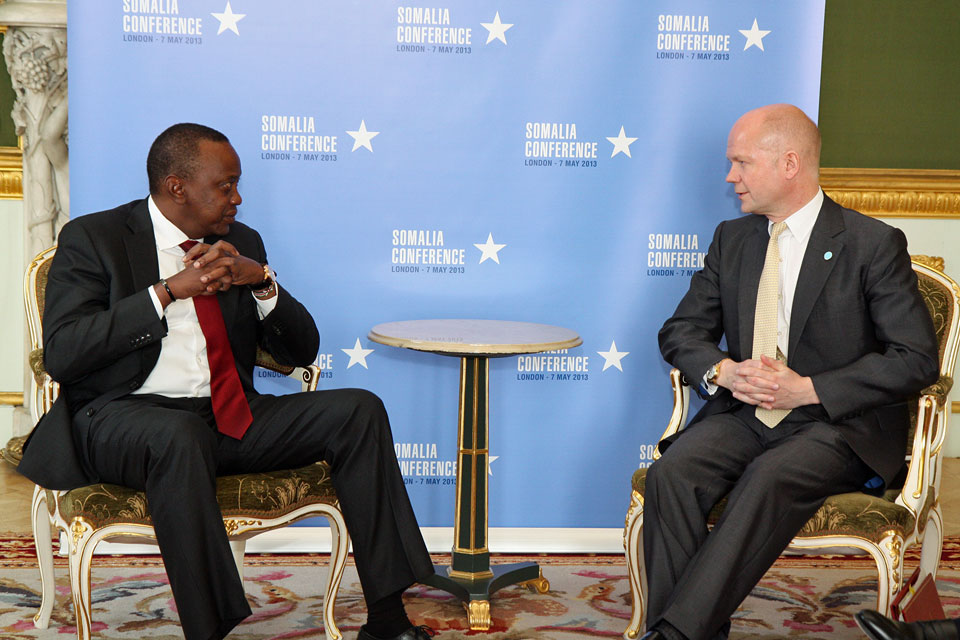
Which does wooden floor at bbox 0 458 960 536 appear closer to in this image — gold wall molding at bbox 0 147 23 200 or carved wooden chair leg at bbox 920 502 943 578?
carved wooden chair leg at bbox 920 502 943 578

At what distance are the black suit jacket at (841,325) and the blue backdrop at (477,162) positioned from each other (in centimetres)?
68

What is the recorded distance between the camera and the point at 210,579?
7.58ft

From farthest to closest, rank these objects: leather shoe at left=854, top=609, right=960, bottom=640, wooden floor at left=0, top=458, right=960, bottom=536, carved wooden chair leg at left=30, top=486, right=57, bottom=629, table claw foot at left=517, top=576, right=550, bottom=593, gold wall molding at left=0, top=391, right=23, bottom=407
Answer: gold wall molding at left=0, top=391, right=23, bottom=407 → wooden floor at left=0, top=458, right=960, bottom=536 → table claw foot at left=517, top=576, right=550, bottom=593 → carved wooden chair leg at left=30, top=486, right=57, bottom=629 → leather shoe at left=854, top=609, right=960, bottom=640

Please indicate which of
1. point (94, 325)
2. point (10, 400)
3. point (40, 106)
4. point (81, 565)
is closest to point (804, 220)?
point (94, 325)

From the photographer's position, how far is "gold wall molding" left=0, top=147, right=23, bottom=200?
14.8ft

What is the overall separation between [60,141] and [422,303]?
2.01m

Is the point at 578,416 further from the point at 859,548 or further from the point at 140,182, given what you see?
the point at 140,182

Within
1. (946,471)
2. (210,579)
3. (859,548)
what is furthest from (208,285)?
(946,471)

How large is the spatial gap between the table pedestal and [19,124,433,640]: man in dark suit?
0.47 meters

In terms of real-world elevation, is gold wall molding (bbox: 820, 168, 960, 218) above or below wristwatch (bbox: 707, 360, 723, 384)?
above

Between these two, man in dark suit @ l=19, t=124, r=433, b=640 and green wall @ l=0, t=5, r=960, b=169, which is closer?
man in dark suit @ l=19, t=124, r=433, b=640

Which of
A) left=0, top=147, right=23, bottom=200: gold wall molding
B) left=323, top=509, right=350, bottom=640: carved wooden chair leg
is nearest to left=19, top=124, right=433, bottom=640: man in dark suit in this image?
left=323, top=509, right=350, bottom=640: carved wooden chair leg

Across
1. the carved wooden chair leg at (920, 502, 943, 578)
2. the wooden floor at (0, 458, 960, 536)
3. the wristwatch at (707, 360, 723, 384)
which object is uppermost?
the wristwatch at (707, 360, 723, 384)

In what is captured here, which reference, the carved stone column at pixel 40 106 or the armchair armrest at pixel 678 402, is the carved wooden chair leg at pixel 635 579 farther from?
the carved stone column at pixel 40 106
